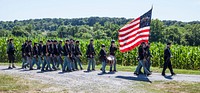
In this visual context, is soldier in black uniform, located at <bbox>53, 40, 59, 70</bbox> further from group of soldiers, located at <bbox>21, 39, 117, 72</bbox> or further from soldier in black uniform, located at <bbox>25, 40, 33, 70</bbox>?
soldier in black uniform, located at <bbox>25, 40, 33, 70</bbox>

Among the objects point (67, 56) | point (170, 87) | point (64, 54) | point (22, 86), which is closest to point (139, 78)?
point (170, 87)

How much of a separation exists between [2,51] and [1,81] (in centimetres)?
1801

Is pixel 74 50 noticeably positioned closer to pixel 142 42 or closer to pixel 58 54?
pixel 58 54

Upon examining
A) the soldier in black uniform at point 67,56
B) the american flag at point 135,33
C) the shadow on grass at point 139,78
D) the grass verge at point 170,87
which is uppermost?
the american flag at point 135,33

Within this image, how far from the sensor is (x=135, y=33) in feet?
53.1

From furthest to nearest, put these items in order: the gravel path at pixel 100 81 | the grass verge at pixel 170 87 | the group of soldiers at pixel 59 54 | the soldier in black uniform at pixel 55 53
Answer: the soldier in black uniform at pixel 55 53
the group of soldiers at pixel 59 54
the gravel path at pixel 100 81
the grass verge at pixel 170 87

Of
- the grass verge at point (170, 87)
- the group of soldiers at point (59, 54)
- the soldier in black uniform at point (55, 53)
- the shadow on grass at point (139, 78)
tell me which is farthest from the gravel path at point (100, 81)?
the soldier in black uniform at point (55, 53)

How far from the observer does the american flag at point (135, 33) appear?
52.6ft

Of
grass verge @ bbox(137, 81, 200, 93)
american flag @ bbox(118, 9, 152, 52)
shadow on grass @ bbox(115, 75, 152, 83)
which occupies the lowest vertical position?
grass verge @ bbox(137, 81, 200, 93)

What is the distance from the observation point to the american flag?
16.0 meters

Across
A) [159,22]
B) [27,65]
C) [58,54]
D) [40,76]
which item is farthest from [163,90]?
[159,22]

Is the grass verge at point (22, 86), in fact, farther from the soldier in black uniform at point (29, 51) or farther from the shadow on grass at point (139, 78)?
the soldier in black uniform at point (29, 51)

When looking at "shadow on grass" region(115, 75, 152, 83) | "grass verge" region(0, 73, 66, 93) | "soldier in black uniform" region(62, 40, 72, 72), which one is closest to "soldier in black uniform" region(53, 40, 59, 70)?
"soldier in black uniform" region(62, 40, 72, 72)

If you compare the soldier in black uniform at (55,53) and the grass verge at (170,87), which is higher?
the soldier in black uniform at (55,53)
